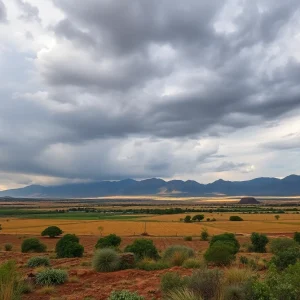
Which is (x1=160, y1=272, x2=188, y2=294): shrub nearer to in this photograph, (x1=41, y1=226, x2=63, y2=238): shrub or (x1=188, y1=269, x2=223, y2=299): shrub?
(x1=188, y1=269, x2=223, y2=299): shrub

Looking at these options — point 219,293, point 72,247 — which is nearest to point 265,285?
point 219,293

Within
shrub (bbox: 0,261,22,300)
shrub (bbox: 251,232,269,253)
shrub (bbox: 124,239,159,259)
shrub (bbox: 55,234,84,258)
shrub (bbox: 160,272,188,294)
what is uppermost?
shrub (bbox: 0,261,22,300)

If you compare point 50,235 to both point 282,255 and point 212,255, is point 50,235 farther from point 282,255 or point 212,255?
point 282,255

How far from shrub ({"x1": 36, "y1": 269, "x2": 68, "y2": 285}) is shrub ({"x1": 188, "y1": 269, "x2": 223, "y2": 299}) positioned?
735cm

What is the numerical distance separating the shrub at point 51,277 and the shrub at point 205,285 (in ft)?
24.1

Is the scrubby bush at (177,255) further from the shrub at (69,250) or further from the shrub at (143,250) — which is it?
the shrub at (69,250)

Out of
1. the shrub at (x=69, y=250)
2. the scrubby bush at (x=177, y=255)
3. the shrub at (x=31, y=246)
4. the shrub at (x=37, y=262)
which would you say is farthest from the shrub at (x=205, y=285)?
the shrub at (x=31, y=246)

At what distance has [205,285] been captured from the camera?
11.4 meters

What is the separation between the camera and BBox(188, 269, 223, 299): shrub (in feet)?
36.3

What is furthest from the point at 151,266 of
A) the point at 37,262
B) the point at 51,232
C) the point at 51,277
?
the point at 51,232

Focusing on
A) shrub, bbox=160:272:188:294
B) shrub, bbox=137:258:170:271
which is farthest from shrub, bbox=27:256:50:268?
shrub, bbox=160:272:188:294

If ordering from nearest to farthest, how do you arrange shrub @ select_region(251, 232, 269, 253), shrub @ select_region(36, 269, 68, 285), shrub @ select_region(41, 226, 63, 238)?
shrub @ select_region(36, 269, 68, 285)
shrub @ select_region(251, 232, 269, 253)
shrub @ select_region(41, 226, 63, 238)

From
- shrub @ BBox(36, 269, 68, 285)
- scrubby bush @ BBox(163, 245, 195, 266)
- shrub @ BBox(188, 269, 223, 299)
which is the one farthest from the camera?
scrubby bush @ BBox(163, 245, 195, 266)

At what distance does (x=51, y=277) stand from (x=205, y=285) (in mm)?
8360
